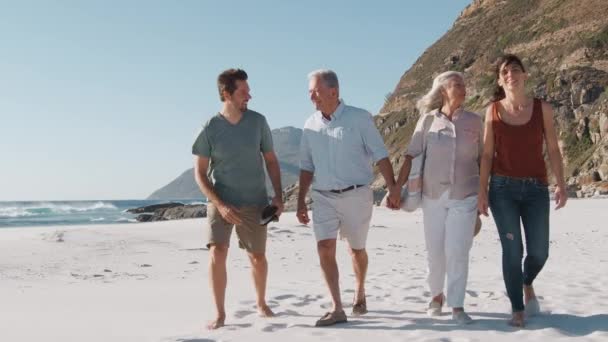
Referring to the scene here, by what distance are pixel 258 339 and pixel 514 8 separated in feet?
298

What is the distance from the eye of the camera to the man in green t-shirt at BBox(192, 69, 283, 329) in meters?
5.05

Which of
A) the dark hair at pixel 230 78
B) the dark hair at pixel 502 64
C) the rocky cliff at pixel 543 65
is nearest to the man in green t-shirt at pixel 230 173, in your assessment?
the dark hair at pixel 230 78

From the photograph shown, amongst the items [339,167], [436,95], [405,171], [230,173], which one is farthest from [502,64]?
[230,173]

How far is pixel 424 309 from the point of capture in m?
5.48

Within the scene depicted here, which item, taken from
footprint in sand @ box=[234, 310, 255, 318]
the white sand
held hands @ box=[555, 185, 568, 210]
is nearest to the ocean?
the white sand

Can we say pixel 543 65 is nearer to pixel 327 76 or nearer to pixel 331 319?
pixel 327 76

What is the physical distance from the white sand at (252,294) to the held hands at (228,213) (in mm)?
850

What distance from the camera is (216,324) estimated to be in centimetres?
496

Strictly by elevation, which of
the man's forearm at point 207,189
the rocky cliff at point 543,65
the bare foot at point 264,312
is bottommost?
the bare foot at point 264,312

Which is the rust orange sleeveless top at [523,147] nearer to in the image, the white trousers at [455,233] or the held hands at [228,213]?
the white trousers at [455,233]

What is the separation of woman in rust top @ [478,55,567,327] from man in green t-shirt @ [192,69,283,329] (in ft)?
5.72

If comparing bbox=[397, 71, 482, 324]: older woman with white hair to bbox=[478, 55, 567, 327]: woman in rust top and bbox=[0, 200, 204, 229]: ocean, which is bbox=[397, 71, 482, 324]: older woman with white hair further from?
bbox=[0, 200, 204, 229]: ocean

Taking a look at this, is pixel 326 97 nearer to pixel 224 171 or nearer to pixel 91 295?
pixel 224 171

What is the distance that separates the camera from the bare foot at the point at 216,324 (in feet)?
16.2
